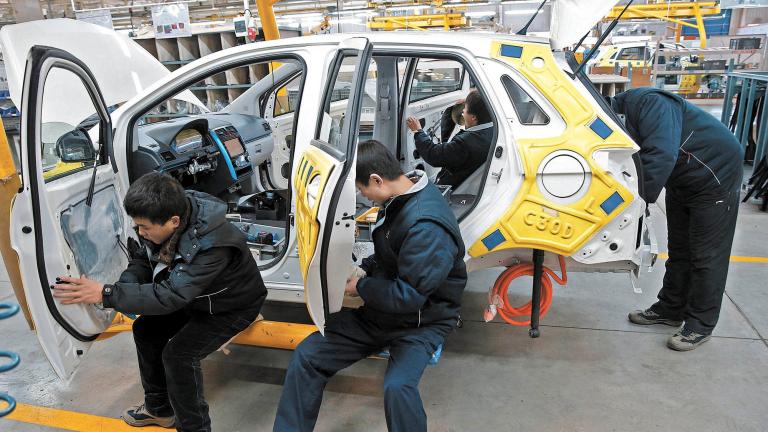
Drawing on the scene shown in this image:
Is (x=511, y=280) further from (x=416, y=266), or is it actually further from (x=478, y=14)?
(x=478, y=14)

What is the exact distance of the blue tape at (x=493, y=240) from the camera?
8.25 ft

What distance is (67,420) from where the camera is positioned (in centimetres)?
258

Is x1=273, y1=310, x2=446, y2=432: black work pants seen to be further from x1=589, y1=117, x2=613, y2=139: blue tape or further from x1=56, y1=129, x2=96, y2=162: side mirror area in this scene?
x1=56, y1=129, x2=96, y2=162: side mirror area

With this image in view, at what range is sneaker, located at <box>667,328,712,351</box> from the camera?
9.87ft

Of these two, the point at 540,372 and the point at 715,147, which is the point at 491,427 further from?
the point at 715,147

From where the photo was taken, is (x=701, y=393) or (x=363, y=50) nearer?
(x=363, y=50)

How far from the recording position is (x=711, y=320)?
2992mm

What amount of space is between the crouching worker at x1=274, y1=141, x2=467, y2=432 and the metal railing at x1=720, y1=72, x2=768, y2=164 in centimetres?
558

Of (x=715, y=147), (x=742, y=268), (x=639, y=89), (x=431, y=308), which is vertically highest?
(x=639, y=89)

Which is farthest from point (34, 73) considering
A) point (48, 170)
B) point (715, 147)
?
point (715, 147)

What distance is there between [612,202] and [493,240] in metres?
0.57

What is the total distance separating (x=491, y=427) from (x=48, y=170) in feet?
7.52

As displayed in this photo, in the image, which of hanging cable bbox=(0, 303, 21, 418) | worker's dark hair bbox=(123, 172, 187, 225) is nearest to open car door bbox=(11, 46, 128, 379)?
worker's dark hair bbox=(123, 172, 187, 225)

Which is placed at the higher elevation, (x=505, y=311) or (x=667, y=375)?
(x=505, y=311)
